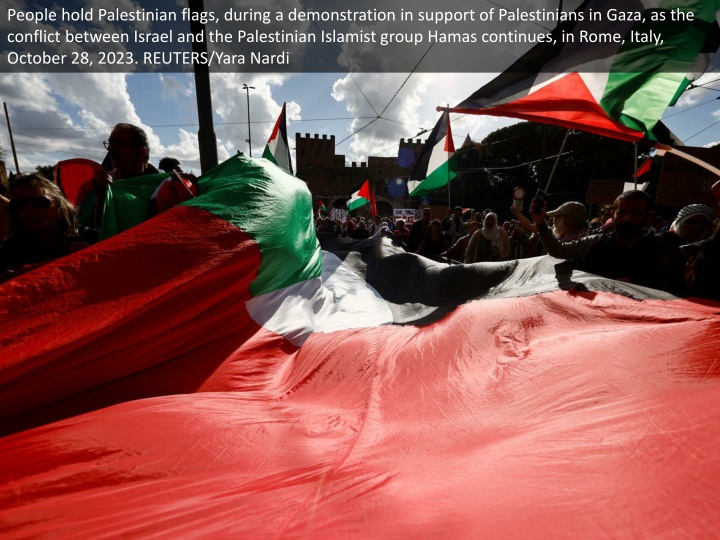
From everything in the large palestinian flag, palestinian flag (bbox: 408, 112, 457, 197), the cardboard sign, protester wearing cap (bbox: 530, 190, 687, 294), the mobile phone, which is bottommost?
the large palestinian flag

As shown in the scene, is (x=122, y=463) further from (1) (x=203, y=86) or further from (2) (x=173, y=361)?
(1) (x=203, y=86)

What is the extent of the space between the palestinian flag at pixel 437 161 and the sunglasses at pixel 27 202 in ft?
18.7

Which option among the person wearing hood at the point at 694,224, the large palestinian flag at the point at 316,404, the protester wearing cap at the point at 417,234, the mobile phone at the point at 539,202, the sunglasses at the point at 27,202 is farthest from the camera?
the protester wearing cap at the point at 417,234

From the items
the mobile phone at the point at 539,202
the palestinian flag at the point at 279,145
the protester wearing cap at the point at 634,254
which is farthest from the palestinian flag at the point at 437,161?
the protester wearing cap at the point at 634,254

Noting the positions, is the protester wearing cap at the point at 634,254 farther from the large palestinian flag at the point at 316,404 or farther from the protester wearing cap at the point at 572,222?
the protester wearing cap at the point at 572,222

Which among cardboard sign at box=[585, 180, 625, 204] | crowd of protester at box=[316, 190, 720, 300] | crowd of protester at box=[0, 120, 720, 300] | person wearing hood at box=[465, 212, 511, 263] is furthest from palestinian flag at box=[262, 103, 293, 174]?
cardboard sign at box=[585, 180, 625, 204]

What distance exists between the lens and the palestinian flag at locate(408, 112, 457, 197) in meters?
6.12

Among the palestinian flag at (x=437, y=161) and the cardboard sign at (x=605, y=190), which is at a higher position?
the palestinian flag at (x=437, y=161)

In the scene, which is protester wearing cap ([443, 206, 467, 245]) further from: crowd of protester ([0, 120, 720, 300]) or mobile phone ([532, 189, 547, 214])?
mobile phone ([532, 189, 547, 214])

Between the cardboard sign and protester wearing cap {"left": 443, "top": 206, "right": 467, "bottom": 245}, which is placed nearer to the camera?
protester wearing cap {"left": 443, "top": 206, "right": 467, "bottom": 245}

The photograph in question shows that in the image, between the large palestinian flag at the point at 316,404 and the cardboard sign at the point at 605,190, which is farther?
the cardboard sign at the point at 605,190

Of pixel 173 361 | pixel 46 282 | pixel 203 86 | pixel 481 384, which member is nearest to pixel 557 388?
pixel 481 384

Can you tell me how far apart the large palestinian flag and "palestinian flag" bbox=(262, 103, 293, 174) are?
2780 mm

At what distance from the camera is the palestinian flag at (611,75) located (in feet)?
7.56
